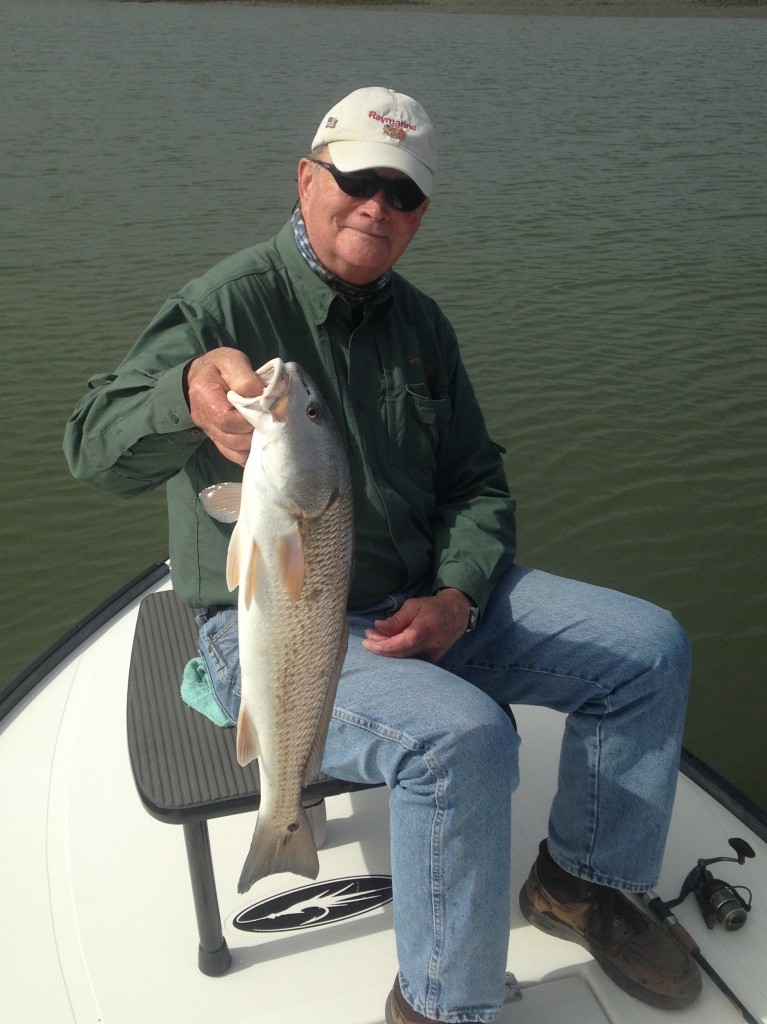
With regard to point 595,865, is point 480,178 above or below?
above

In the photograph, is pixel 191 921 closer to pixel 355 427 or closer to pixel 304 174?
pixel 355 427

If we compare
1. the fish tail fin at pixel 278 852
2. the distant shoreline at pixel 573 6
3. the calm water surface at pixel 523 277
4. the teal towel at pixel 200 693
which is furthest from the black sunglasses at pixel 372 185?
the distant shoreline at pixel 573 6

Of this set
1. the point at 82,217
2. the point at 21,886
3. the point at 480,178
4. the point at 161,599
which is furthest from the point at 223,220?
the point at 21,886

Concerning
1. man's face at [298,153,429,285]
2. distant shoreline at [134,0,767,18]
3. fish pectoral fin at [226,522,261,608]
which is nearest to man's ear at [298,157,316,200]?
man's face at [298,153,429,285]

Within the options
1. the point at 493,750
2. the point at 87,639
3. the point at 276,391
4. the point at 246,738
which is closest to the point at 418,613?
the point at 493,750

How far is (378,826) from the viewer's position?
11.2 feet

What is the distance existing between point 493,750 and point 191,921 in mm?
1232

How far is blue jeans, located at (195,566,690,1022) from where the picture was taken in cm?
238

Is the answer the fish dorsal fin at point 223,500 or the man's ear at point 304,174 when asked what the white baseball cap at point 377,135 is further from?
the fish dorsal fin at point 223,500

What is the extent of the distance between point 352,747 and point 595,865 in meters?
0.89

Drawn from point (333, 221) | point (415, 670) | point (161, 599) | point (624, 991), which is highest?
point (333, 221)

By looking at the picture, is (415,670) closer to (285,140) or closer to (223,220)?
(223,220)

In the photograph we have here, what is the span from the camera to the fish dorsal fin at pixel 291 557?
217 centimetres

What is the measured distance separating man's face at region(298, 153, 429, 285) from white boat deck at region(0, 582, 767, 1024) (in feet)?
6.14
